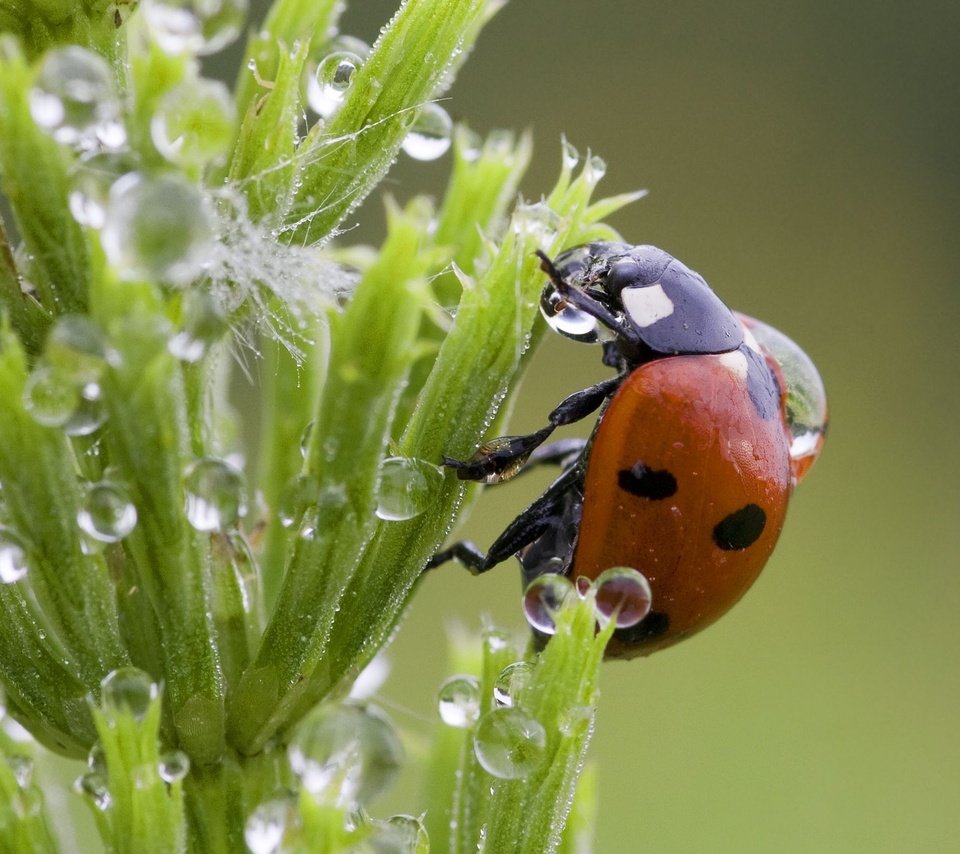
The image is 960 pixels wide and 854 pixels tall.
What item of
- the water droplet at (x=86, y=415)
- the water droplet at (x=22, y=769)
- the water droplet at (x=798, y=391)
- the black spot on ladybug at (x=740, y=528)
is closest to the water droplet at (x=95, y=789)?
the water droplet at (x=22, y=769)

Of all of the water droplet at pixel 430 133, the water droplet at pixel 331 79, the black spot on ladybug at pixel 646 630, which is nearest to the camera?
the water droplet at pixel 331 79

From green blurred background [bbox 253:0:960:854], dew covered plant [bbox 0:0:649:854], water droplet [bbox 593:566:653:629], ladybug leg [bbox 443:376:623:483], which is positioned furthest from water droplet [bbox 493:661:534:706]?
green blurred background [bbox 253:0:960:854]

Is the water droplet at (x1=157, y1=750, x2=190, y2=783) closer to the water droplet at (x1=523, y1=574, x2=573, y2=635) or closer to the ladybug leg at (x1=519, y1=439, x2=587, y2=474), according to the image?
the water droplet at (x1=523, y1=574, x2=573, y2=635)

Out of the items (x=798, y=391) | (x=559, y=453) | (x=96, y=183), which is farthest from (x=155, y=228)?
(x=798, y=391)

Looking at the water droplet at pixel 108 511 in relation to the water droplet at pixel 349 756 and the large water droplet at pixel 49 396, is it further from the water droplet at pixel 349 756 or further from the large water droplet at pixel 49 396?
the water droplet at pixel 349 756

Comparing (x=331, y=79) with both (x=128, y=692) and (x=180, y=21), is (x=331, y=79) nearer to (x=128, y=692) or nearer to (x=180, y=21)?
(x=180, y=21)

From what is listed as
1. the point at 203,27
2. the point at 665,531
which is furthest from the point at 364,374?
the point at 665,531

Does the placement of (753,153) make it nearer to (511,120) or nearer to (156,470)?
(511,120)
